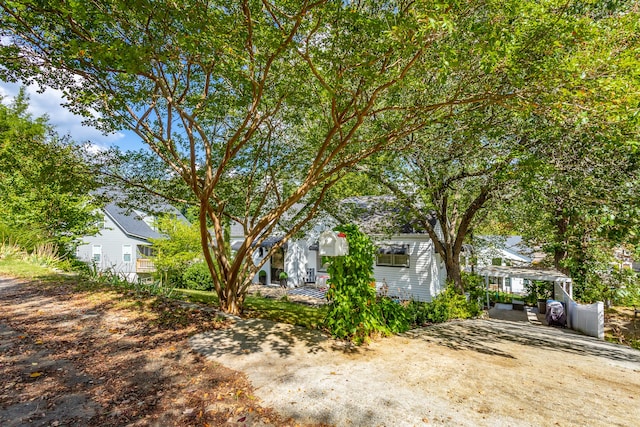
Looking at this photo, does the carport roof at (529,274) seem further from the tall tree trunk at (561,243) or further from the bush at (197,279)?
the bush at (197,279)

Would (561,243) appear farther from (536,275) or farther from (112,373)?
(112,373)

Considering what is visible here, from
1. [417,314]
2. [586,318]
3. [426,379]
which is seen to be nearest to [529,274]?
[586,318]

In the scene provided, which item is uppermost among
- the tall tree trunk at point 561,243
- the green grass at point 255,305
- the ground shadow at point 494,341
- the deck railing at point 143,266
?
the tall tree trunk at point 561,243

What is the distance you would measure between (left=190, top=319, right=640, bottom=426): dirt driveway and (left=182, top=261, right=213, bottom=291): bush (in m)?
10.4

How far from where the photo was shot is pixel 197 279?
16094mm

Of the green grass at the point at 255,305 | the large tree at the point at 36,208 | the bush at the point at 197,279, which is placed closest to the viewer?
the green grass at the point at 255,305

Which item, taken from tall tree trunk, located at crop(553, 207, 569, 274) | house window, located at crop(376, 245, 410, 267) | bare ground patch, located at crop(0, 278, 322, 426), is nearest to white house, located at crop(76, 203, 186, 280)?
house window, located at crop(376, 245, 410, 267)

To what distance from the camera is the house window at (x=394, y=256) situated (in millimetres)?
15820

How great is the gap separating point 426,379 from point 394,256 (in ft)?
41.3

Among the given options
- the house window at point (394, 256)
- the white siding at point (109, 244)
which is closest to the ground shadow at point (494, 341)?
the house window at point (394, 256)

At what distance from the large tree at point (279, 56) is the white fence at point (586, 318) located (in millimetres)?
8108

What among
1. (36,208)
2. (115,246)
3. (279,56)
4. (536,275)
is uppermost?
(279,56)

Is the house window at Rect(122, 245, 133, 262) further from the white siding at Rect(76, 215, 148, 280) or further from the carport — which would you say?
the carport

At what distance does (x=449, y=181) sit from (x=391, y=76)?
5.21 meters
